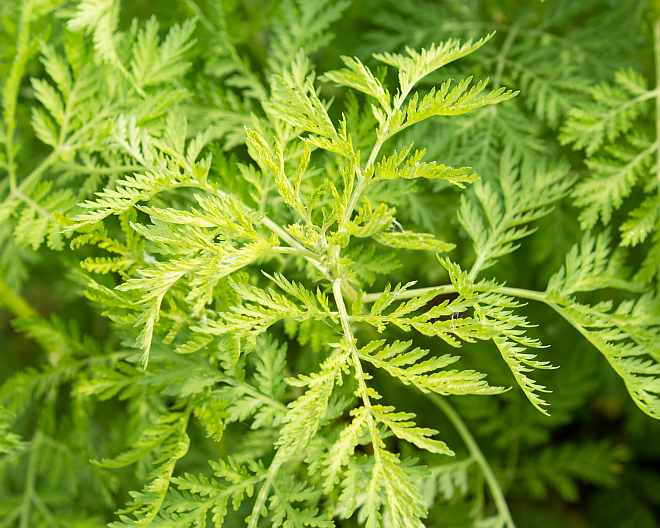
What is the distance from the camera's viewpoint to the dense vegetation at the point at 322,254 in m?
0.79

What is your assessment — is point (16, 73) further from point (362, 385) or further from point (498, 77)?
point (498, 77)

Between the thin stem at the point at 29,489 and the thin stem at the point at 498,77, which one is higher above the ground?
the thin stem at the point at 498,77

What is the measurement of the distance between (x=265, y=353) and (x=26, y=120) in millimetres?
1330

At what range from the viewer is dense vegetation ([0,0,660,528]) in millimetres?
787

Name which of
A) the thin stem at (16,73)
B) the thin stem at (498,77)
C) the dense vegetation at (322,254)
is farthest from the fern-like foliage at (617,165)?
the thin stem at (16,73)

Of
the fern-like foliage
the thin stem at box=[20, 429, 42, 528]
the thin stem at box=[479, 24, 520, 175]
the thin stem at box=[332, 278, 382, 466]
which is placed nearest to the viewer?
the thin stem at box=[332, 278, 382, 466]

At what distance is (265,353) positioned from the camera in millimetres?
1000

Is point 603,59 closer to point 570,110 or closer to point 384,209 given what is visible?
point 570,110

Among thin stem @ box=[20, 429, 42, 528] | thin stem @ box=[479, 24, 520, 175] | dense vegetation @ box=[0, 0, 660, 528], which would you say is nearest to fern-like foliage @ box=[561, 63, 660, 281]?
dense vegetation @ box=[0, 0, 660, 528]

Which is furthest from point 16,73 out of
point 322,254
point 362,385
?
point 362,385

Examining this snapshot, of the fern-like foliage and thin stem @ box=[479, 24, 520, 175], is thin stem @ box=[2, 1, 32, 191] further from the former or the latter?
the fern-like foliage

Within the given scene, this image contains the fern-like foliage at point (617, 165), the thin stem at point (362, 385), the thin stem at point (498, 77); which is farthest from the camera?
the thin stem at point (498, 77)

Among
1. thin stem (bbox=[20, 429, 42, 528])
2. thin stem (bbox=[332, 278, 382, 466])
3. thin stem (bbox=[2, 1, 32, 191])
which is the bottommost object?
thin stem (bbox=[20, 429, 42, 528])

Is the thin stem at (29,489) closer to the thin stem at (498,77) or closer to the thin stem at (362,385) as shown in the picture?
the thin stem at (362,385)
